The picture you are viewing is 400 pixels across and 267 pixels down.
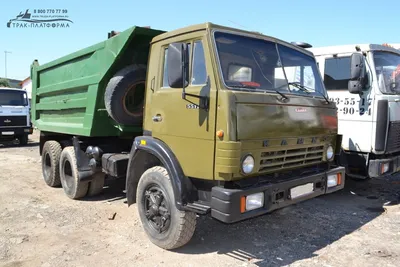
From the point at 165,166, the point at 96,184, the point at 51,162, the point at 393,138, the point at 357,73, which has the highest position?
the point at 357,73

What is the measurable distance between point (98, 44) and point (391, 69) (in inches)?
185

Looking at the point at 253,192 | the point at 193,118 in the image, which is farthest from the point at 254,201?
the point at 193,118

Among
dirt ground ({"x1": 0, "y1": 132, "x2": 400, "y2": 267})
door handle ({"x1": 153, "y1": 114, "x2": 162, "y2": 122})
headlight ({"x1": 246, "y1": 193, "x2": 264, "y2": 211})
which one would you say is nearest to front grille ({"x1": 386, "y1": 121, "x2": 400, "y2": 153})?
dirt ground ({"x1": 0, "y1": 132, "x2": 400, "y2": 267})

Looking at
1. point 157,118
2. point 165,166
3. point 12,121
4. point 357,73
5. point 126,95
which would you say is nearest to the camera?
point 165,166

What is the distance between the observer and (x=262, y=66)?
12.1 feet

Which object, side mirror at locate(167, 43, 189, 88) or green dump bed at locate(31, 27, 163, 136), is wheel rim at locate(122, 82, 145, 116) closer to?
green dump bed at locate(31, 27, 163, 136)

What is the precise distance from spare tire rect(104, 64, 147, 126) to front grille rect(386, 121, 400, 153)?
12.6ft

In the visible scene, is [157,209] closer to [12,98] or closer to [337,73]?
[337,73]

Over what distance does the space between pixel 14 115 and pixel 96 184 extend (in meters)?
10.7

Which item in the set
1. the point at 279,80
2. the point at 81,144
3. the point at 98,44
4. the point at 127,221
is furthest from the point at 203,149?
the point at 81,144

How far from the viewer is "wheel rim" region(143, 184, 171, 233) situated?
3.79 metres

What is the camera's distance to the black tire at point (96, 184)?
5.85 metres

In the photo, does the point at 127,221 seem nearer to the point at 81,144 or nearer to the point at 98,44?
the point at 81,144

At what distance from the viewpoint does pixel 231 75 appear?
11.0 ft
